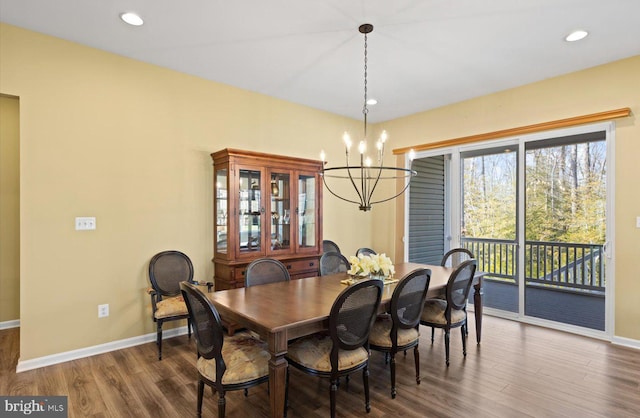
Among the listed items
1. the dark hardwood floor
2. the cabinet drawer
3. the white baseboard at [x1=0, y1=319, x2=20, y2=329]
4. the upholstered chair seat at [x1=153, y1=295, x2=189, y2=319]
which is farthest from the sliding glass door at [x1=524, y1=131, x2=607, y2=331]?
the white baseboard at [x1=0, y1=319, x2=20, y2=329]

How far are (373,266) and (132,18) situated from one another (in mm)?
2882

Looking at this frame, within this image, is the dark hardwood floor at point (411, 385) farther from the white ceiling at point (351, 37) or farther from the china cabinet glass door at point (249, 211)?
the white ceiling at point (351, 37)

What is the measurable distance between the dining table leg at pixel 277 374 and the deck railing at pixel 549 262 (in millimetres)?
3666

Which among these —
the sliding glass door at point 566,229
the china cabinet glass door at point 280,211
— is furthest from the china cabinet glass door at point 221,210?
the sliding glass door at point 566,229

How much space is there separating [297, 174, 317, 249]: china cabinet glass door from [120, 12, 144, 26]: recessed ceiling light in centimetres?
234

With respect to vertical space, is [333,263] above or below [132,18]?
below

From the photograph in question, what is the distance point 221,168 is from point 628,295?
179 inches

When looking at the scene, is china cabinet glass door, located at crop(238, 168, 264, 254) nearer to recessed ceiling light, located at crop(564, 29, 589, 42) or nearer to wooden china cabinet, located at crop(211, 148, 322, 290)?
wooden china cabinet, located at crop(211, 148, 322, 290)

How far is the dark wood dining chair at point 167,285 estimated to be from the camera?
3.27 meters

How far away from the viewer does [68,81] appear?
3.17 metres

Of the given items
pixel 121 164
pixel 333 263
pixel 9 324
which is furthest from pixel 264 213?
pixel 9 324

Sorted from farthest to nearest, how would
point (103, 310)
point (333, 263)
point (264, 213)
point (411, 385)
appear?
point (264, 213) → point (333, 263) → point (103, 310) → point (411, 385)

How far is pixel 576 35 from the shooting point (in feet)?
9.95

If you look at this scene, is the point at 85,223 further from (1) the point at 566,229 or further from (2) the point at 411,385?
(1) the point at 566,229
